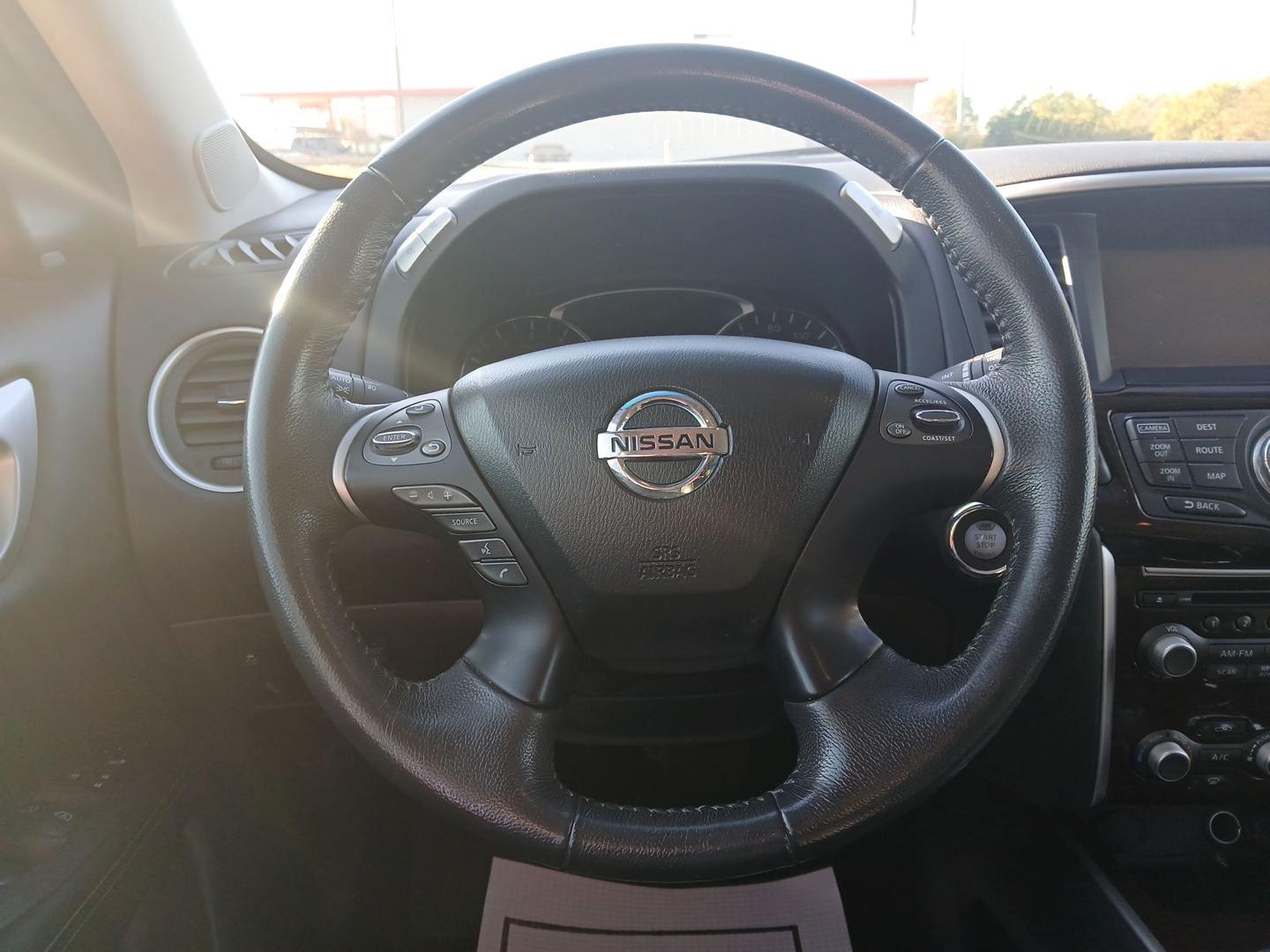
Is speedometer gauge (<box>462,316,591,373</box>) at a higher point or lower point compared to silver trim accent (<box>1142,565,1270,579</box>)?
higher

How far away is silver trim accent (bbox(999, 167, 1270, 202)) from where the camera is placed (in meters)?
1.43

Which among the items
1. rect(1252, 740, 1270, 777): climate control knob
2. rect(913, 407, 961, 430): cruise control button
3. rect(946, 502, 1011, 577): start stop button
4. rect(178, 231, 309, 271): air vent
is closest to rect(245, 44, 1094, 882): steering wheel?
rect(913, 407, 961, 430): cruise control button

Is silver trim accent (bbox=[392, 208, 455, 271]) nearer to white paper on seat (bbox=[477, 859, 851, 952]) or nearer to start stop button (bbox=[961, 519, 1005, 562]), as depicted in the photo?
start stop button (bbox=[961, 519, 1005, 562])

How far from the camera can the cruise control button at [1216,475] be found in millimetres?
1318

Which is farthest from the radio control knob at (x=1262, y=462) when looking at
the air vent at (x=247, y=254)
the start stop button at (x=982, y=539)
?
the air vent at (x=247, y=254)

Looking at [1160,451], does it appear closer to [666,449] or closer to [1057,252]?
[1057,252]

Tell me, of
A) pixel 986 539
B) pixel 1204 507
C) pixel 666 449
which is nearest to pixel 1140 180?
pixel 1204 507

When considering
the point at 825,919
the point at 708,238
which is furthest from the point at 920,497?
the point at 825,919

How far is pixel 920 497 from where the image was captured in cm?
102

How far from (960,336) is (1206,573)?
0.48m

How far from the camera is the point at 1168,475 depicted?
4.35ft

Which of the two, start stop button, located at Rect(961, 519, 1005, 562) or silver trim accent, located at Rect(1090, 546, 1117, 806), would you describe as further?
silver trim accent, located at Rect(1090, 546, 1117, 806)

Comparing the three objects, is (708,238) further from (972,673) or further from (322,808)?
(322,808)

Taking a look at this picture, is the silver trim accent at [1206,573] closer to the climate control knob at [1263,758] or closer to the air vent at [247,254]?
the climate control knob at [1263,758]
